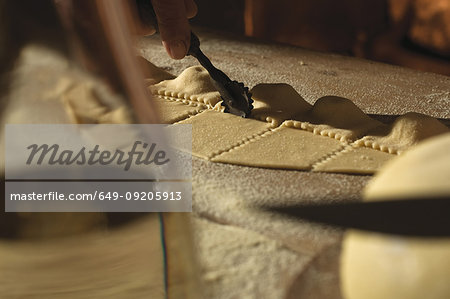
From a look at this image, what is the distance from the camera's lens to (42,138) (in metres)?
0.82

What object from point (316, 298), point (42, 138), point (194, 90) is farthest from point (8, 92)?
point (194, 90)

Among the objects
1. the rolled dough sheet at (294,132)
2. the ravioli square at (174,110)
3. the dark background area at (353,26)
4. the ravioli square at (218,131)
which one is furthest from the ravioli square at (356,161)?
the dark background area at (353,26)

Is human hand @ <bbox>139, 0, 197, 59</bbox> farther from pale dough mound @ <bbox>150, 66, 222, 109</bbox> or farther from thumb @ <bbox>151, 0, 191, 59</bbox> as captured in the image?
pale dough mound @ <bbox>150, 66, 222, 109</bbox>

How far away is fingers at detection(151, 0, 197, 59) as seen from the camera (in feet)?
4.33

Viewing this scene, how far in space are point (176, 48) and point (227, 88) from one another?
0.17 meters

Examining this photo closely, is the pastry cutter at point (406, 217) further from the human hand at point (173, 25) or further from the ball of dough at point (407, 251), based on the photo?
the human hand at point (173, 25)

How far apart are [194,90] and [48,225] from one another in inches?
30.6

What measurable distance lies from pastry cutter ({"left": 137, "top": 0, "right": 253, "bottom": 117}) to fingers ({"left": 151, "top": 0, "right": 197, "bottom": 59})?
0.03 meters

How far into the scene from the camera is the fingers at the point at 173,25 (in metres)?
1.32

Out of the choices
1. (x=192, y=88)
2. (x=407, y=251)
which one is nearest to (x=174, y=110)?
(x=192, y=88)

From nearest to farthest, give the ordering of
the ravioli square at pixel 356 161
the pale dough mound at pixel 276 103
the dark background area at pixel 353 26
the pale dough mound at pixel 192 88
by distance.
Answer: the ravioli square at pixel 356 161 < the pale dough mound at pixel 276 103 < the pale dough mound at pixel 192 88 < the dark background area at pixel 353 26

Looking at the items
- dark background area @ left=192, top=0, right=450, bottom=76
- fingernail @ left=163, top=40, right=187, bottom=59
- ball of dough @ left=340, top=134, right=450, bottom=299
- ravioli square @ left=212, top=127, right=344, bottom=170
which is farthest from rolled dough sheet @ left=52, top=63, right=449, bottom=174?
dark background area @ left=192, top=0, right=450, bottom=76

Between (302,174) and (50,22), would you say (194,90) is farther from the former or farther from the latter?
(50,22)

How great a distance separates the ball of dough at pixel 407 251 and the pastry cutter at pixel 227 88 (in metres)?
0.79
